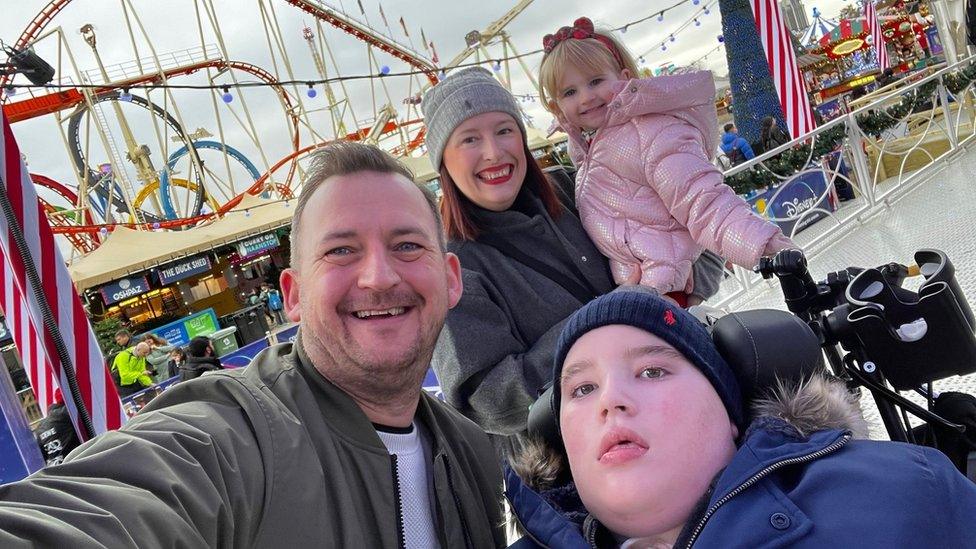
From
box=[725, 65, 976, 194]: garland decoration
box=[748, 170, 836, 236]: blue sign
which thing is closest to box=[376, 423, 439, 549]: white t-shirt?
box=[725, 65, 976, 194]: garland decoration

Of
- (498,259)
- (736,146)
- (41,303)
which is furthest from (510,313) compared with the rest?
(736,146)

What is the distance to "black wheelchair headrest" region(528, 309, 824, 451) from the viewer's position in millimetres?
1104

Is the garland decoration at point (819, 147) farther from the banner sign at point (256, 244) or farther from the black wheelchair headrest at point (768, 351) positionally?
the banner sign at point (256, 244)

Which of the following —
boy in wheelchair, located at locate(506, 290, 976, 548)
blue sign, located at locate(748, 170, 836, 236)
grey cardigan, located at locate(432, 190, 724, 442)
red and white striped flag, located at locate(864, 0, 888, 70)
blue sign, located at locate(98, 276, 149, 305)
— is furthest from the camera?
blue sign, located at locate(98, 276, 149, 305)

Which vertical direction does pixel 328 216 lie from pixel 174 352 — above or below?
above

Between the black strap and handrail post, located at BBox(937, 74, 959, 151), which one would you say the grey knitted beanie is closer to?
the black strap

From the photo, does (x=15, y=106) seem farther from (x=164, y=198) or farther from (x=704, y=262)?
(x=704, y=262)

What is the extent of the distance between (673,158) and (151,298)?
17993 millimetres

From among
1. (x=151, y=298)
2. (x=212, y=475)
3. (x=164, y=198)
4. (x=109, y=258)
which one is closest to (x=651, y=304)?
(x=212, y=475)

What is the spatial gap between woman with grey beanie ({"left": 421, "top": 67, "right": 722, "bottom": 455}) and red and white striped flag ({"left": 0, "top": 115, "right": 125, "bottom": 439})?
109cm

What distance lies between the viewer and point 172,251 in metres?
13.9

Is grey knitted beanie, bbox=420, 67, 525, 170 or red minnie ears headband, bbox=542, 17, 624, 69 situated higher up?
red minnie ears headband, bbox=542, 17, 624, 69

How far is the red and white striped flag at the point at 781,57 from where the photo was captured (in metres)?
4.84

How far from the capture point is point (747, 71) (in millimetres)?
9383
